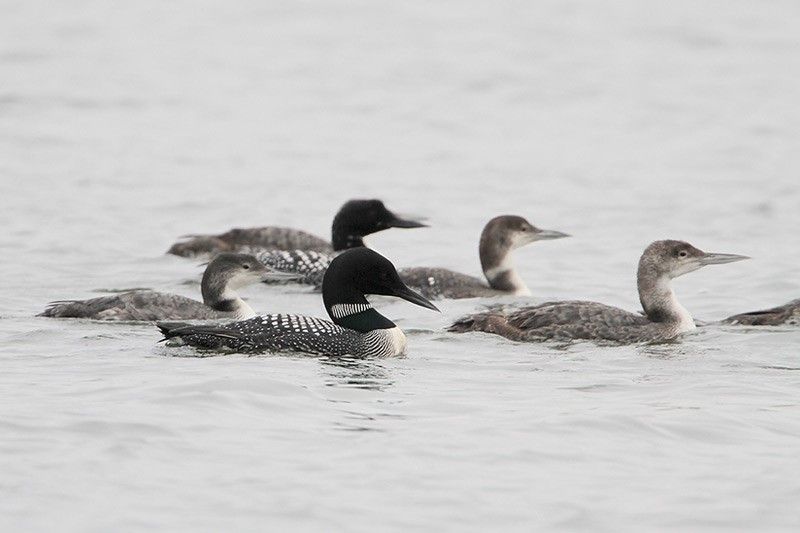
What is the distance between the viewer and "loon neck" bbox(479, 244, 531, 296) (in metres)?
13.0

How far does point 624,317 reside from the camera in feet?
35.1

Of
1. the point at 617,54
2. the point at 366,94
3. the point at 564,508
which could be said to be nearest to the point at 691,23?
the point at 617,54

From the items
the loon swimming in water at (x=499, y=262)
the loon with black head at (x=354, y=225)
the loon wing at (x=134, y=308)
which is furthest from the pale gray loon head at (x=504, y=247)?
the loon wing at (x=134, y=308)

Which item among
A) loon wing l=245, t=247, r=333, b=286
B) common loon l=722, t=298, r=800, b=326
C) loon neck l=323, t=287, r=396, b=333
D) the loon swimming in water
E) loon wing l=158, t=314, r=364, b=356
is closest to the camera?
loon wing l=158, t=314, r=364, b=356

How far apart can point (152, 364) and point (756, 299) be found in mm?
5407

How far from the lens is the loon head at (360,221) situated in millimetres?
13539

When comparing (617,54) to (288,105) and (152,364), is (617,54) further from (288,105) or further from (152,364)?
(152,364)

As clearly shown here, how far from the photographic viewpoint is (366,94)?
24.1m

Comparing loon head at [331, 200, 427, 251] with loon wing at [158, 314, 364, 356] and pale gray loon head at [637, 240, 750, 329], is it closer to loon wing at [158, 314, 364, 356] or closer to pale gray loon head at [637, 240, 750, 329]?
pale gray loon head at [637, 240, 750, 329]

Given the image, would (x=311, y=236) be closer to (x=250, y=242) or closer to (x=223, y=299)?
(x=250, y=242)

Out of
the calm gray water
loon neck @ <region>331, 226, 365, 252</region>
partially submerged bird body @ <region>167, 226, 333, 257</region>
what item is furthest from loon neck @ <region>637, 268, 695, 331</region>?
partially submerged bird body @ <region>167, 226, 333, 257</region>

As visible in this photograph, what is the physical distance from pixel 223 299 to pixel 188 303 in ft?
0.76

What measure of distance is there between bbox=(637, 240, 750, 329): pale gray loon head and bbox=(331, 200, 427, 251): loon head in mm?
2995

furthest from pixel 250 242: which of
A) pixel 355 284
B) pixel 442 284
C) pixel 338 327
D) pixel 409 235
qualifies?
pixel 338 327
